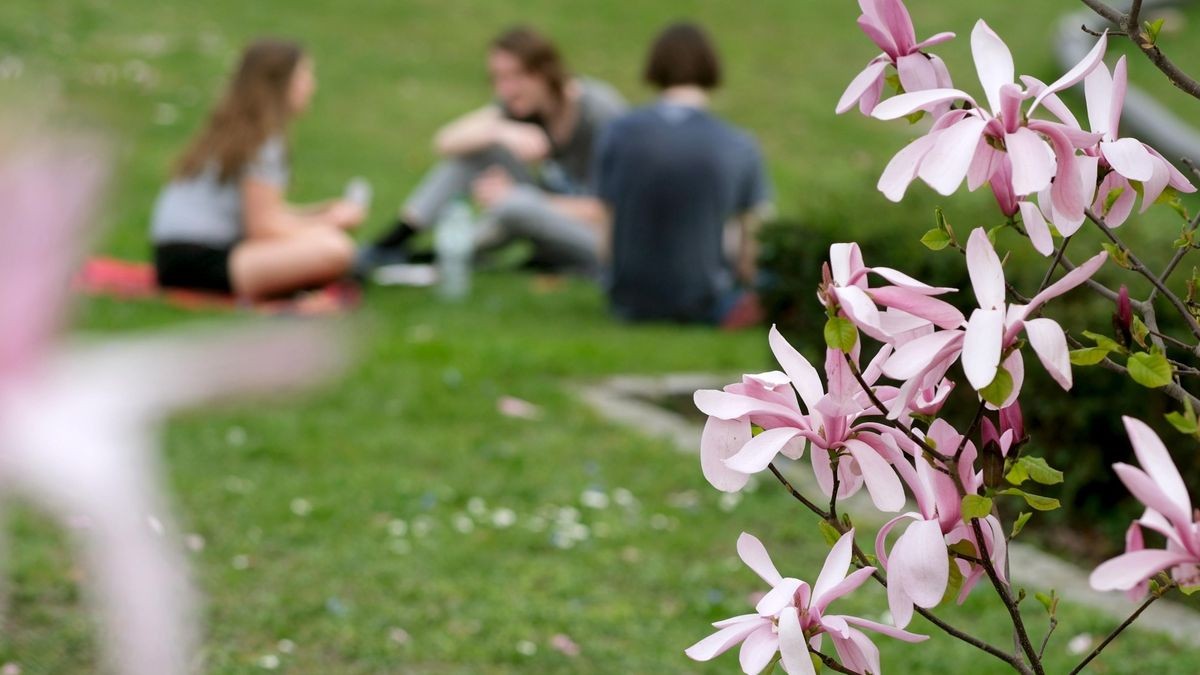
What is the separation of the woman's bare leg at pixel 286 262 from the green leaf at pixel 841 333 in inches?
242

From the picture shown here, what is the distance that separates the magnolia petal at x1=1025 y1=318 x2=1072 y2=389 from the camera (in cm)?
95

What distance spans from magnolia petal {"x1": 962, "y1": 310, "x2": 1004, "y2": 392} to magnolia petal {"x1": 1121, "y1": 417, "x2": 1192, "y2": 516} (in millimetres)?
108

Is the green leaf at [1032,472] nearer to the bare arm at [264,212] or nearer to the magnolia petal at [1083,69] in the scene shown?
the magnolia petal at [1083,69]

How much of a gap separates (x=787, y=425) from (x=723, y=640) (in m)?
0.18

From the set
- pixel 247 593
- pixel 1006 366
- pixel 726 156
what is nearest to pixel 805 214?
pixel 726 156

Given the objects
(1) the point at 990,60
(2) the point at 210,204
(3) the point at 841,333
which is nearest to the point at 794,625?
(3) the point at 841,333

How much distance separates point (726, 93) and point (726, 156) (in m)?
8.76

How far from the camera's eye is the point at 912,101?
3.44 ft

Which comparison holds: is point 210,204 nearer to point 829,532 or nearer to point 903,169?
point 829,532

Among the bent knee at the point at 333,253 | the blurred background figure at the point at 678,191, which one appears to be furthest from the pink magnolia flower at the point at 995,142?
the bent knee at the point at 333,253

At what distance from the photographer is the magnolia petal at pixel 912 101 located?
3.41 ft

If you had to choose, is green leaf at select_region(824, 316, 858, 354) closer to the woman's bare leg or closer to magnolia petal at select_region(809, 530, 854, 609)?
magnolia petal at select_region(809, 530, 854, 609)

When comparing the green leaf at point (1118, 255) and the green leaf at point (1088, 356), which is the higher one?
the green leaf at point (1118, 255)

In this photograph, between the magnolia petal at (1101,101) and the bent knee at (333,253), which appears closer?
the magnolia petal at (1101,101)
